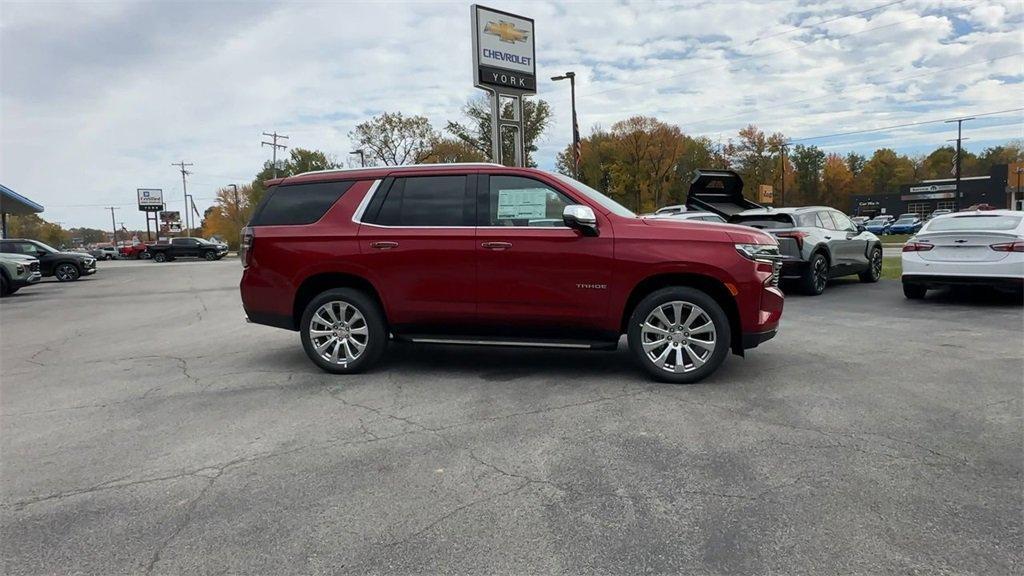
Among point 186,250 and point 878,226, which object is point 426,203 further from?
point 878,226

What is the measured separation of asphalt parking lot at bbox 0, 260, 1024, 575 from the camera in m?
2.73

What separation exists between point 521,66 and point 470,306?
13.4 m

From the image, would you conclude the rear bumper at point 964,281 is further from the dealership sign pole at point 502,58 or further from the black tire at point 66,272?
the black tire at point 66,272

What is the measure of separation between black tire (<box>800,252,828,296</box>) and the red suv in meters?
6.26

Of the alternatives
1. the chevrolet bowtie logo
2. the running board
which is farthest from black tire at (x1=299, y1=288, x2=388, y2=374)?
the chevrolet bowtie logo

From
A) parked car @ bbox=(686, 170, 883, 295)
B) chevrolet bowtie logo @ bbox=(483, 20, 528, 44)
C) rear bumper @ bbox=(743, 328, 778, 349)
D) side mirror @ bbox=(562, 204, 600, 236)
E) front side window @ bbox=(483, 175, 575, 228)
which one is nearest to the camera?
side mirror @ bbox=(562, 204, 600, 236)

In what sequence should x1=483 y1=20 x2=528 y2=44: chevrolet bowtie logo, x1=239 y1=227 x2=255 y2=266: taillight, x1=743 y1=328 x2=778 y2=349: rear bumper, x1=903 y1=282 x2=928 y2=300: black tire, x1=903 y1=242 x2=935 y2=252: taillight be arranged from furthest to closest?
x1=483 y1=20 x2=528 y2=44: chevrolet bowtie logo < x1=903 y1=282 x2=928 y2=300: black tire < x1=903 y1=242 x2=935 y2=252: taillight < x1=239 y1=227 x2=255 y2=266: taillight < x1=743 y1=328 x2=778 y2=349: rear bumper

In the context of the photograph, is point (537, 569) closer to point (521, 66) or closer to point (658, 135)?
point (521, 66)

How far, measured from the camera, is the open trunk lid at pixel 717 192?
13.3m

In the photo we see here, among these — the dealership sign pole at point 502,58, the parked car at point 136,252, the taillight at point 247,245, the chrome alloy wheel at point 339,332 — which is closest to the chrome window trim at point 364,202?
the chrome alloy wheel at point 339,332

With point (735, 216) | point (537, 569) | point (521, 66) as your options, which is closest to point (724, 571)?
point (537, 569)

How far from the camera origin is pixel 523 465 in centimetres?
363

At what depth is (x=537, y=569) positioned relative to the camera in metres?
2.59

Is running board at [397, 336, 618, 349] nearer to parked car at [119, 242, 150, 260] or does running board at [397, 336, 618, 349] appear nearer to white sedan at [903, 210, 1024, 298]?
white sedan at [903, 210, 1024, 298]
